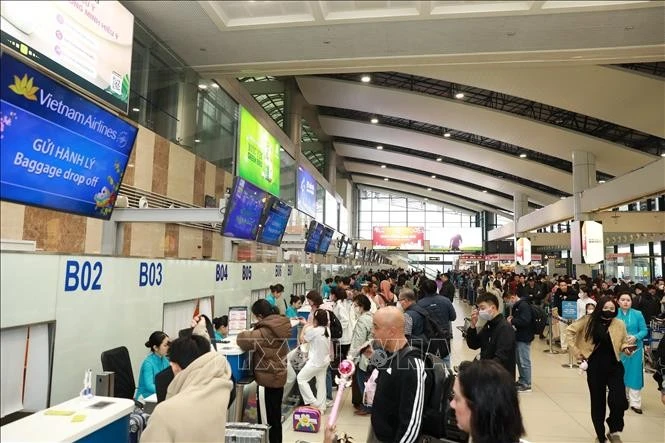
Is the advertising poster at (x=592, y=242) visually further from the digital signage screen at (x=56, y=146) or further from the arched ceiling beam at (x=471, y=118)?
the digital signage screen at (x=56, y=146)

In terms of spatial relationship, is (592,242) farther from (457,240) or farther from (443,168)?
(457,240)

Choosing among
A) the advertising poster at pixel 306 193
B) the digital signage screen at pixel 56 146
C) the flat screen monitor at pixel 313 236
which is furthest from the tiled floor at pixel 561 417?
the advertising poster at pixel 306 193

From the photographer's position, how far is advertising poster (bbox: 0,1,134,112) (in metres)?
4.49

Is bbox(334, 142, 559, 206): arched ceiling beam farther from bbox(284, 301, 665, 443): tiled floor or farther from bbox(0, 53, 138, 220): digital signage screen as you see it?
bbox(0, 53, 138, 220): digital signage screen

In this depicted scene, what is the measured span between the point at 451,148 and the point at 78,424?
23.7 metres

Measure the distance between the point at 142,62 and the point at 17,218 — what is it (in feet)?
11.8

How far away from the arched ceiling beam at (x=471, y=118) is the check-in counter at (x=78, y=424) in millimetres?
15785

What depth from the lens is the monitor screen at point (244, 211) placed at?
6.58 m

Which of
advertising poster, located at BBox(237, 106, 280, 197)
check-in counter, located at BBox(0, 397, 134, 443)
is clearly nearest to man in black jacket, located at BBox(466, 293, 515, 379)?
check-in counter, located at BBox(0, 397, 134, 443)

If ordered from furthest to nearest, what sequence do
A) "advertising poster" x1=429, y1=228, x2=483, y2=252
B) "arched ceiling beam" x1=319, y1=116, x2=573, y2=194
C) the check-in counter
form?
1. "advertising poster" x1=429, y1=228, x2=483, y2=252
2. "arched ceiling beam" x1=319, y1=116, x2=573, y2=194
3. the check-in counter

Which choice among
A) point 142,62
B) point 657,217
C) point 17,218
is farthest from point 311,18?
point 657,217

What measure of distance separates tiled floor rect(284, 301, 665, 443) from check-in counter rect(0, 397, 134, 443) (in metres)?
2.62

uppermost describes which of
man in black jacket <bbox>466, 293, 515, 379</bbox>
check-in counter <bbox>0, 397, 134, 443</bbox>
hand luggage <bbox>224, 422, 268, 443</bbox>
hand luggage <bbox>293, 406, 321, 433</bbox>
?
man in black jacket <bbox>466, 293, 515, 379</bbox>

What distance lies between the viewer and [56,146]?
3.80m
